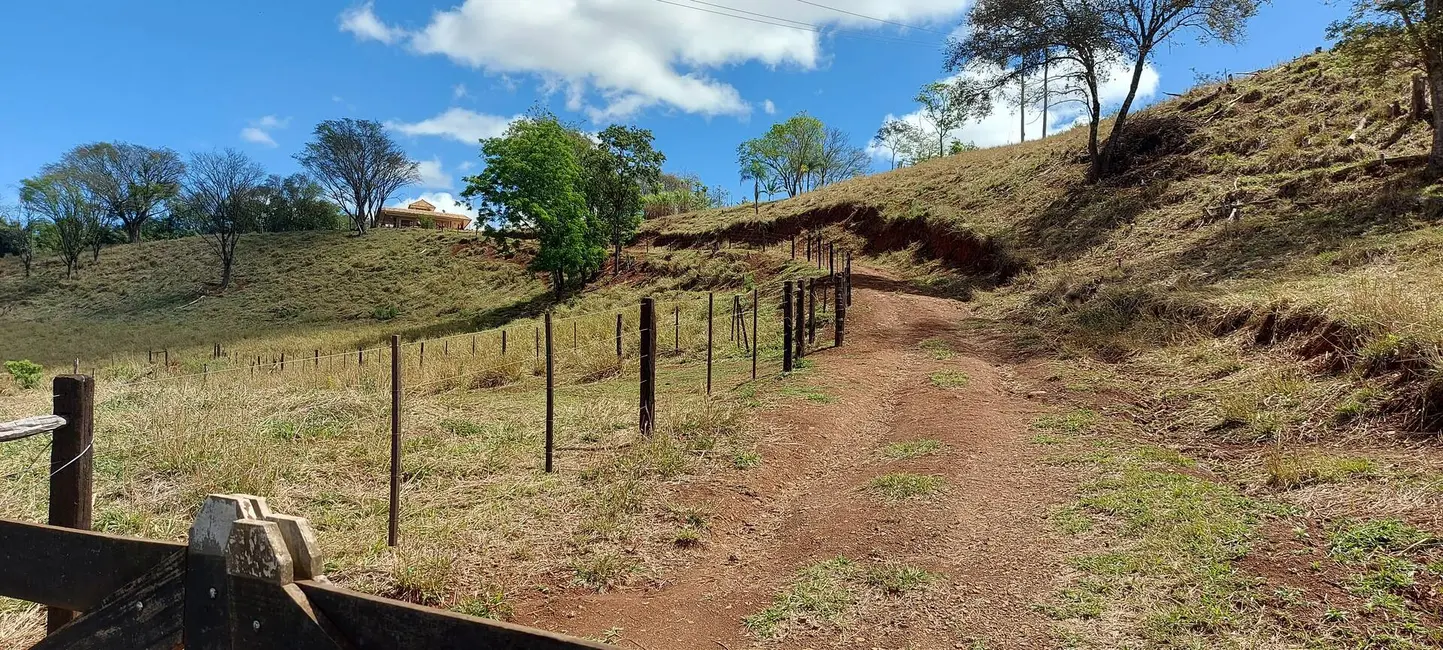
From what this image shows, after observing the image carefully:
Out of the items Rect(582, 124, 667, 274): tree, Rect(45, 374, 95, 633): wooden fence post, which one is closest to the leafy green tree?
Rect(582, 124, 667, 274): tree

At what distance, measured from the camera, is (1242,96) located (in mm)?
21078

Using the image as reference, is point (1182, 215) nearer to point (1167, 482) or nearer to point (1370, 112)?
point (1370, 112)

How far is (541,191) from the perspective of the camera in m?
31.7

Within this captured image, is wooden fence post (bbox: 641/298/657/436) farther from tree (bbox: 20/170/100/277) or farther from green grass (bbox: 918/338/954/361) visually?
tree (bbox: 20/170/100/277)

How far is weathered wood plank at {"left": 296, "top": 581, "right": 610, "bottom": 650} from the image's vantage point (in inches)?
61.6

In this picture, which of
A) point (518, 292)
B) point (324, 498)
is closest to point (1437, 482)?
point (324, 498)

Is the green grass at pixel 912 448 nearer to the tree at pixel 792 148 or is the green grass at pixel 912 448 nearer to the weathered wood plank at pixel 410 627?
the weathered wood plank at pixel 410 627

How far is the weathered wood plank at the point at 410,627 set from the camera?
5.14ft

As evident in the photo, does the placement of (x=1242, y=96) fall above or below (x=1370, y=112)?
above

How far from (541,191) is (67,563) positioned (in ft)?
102

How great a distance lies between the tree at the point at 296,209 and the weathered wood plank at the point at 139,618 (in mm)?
69437

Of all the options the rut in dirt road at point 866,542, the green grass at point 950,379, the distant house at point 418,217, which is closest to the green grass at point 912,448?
the rut in dirt road at point 866,542

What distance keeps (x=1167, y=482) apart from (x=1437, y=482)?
4.88 feet

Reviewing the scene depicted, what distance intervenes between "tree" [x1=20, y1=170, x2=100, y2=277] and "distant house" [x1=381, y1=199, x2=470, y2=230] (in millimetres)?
25444
